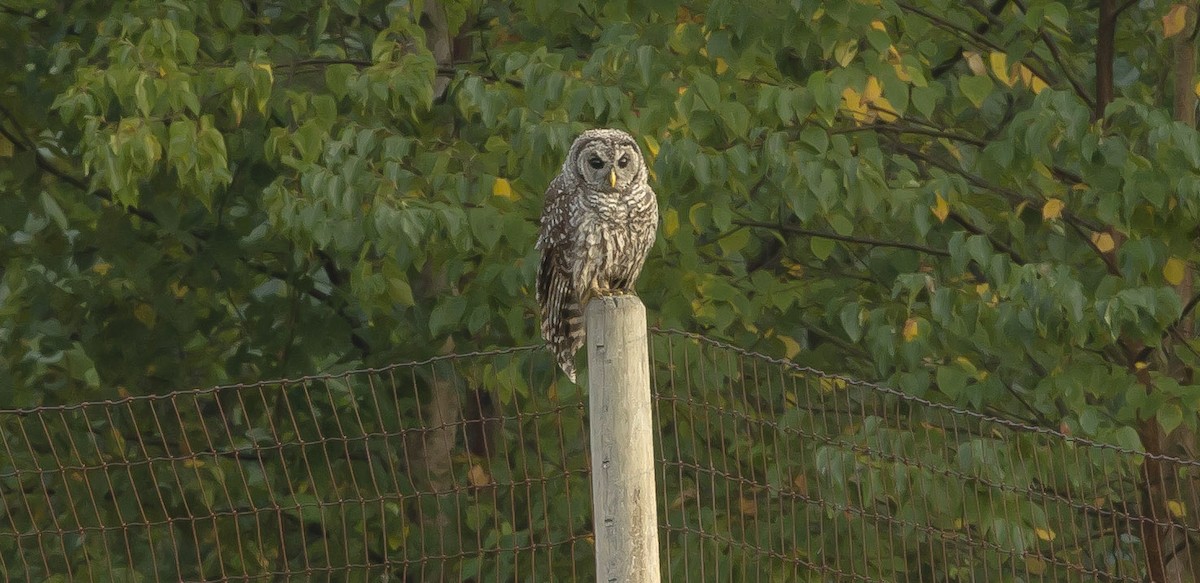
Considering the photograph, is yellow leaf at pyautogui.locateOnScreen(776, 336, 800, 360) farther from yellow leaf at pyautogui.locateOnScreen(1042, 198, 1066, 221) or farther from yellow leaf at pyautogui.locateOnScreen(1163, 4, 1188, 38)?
yellow leaf at pyautogui.locateOnScreen(1163, 4, 1188, 38)

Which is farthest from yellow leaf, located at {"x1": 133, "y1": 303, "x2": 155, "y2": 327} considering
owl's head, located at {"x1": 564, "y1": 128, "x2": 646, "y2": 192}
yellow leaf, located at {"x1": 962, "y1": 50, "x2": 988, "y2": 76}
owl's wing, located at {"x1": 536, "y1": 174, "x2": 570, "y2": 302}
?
yellow leaf, located at {"x1": 962, "y1": 50, "x2": 988, "y2": 76}

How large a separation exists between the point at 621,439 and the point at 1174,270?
341cm

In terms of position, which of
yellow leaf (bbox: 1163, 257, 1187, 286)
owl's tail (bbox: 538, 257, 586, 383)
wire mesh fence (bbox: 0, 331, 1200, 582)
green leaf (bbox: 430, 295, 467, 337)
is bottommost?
wire mesh fence (bbox: 0, 331, 1200, 582)

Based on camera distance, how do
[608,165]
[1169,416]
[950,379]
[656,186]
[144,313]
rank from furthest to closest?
[144,313] < [950,379] < [656,186] < [1169,416] < [608,165]

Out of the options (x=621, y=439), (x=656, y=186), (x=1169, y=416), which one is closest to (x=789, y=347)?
(x=656, y=186)

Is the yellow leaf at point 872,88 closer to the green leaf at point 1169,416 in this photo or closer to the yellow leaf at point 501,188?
the yellow leaf at point 501,188

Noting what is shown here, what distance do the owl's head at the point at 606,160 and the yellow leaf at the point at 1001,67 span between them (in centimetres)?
209

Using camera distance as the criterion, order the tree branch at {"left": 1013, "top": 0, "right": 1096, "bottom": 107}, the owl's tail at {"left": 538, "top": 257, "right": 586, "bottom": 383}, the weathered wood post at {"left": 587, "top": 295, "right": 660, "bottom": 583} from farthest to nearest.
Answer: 1. the tree branch at {"left": 1013, "top": 0, "right": 1096, "bottom": 107}
2. the owl's tail at {"left": 538, "top": 257, "right": 586, "bottom": 383}
3. the weathered wood post at {"left": 587, "top": 295, "right": 660, "bottom": 583}

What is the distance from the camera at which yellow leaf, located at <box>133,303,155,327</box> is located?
27.6 ft

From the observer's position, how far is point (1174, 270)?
625cm

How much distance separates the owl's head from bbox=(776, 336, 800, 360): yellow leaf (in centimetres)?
263

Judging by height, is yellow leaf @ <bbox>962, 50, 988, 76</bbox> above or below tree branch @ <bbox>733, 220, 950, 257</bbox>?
above

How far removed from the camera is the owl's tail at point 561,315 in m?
5.15

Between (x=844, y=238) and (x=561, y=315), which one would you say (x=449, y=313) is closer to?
(x=561, y=315)
